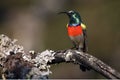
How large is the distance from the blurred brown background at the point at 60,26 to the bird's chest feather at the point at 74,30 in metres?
6.23

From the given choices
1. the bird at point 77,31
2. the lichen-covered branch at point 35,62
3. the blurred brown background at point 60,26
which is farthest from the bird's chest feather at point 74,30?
the blurred brown background at point 60,26

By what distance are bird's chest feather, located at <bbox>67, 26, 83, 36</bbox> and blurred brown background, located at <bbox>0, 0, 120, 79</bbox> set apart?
245 inches

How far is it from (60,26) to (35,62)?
1030 cm

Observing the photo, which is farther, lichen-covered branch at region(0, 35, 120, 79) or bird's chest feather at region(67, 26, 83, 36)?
bird's chest feather at region(67, 26, 83, 36)

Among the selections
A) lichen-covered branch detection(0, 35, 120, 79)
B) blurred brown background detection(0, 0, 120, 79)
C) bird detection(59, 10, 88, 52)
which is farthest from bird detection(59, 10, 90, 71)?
blurred brown background detection(0, 0, 120, 79)

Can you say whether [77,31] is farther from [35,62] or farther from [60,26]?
[60,26]

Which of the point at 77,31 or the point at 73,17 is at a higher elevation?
the point at 73,17

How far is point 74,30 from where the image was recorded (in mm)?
7789

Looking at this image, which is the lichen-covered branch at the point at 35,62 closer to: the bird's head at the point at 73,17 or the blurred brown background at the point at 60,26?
the bird's head at the point at 73,17

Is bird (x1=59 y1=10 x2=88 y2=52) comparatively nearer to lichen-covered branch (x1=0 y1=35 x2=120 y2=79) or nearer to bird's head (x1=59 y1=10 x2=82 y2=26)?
bird's head (x1=59 y1=10 x2=82 y2=26)

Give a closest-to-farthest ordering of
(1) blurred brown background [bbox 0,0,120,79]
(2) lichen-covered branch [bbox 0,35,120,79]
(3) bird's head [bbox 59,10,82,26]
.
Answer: (2) lichen-covered branch [bbox 0,35,120,79]
(3) bird's head [bbox 59,10,82,26]
(1) blurred brown background [bbox 0,0,120,79]

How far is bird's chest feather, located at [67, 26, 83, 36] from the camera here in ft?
25.5

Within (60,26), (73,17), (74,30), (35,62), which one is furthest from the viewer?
(60,26)

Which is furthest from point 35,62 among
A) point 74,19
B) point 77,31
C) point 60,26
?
point 60,26
